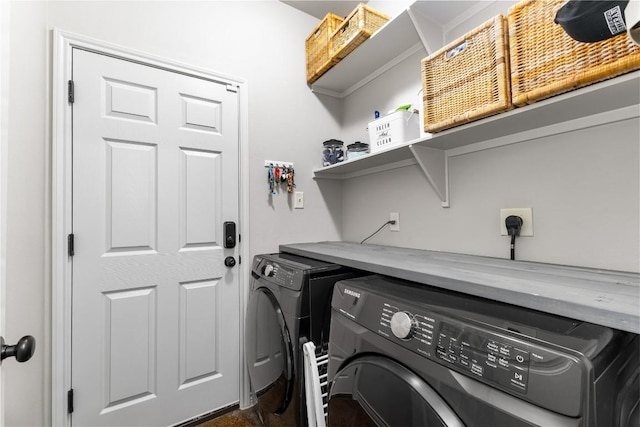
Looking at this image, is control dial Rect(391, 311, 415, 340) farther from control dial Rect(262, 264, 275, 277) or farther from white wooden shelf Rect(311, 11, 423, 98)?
white wooden shelf Rect(311, 11, 423, 98)

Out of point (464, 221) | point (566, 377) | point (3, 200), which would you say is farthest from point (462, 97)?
point (3, 200)

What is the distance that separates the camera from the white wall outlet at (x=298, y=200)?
82.4 inches

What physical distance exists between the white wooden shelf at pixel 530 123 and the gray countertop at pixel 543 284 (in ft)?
1.76

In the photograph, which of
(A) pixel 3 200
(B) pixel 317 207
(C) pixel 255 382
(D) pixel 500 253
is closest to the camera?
(A) pixel 3 200

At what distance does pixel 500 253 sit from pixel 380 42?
1.31m

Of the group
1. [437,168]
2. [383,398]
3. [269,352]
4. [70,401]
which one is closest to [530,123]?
[437,168]

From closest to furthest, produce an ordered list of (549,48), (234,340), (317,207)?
(549,48) → (234,340) → (317,207)

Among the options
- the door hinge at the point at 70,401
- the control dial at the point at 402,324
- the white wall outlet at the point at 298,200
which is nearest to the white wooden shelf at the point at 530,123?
the white wall outlet at the point at 298,200

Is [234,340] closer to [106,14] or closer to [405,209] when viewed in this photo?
[405,209]

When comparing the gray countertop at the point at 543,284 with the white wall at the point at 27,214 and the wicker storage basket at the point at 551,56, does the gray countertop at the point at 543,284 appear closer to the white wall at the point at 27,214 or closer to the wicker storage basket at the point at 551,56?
the wicker storage basket at the point at 551,56

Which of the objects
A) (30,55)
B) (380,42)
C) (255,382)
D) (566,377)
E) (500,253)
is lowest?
(255,382)

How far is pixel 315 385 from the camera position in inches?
44.9

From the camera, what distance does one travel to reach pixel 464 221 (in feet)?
4.98

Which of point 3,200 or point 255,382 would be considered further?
point 255,382
